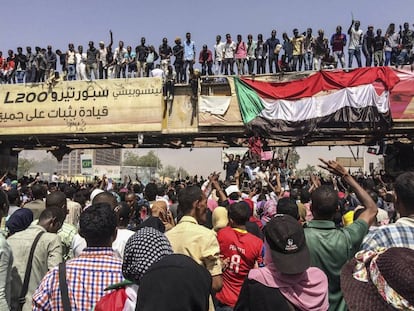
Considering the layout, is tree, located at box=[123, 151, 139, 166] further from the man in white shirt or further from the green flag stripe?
the man in white shirt

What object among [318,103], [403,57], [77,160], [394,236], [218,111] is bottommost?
[77,160]

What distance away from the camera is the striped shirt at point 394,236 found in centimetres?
250

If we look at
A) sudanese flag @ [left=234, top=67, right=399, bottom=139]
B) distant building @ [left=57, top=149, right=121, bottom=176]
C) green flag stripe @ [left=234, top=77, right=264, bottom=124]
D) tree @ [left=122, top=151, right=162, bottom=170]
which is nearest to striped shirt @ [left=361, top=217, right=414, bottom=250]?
sudanese flag @ [left=234, top=67, right=399, bottom=139]

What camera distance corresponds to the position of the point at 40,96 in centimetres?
1675

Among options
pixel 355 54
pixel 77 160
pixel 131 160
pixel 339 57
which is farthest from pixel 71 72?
pixel 131 160

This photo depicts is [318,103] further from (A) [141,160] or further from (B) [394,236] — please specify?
(A) [141,160]

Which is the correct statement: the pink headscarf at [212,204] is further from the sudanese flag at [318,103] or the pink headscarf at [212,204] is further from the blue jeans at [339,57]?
the blue jeans at [339,57]

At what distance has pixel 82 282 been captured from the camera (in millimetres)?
2414

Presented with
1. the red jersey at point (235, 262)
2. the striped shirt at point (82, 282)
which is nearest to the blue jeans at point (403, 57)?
the red jersey at point (235, 262)

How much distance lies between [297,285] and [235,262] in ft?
4.99

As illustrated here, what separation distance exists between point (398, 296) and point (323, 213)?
1.75m

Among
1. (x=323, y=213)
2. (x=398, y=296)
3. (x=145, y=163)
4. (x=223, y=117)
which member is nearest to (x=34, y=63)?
(x=223, y=117)

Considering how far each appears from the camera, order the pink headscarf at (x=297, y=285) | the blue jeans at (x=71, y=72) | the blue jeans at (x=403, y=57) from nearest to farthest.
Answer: the pink headscarf at (x=297, y=285), the blue jeans at (x=403, y=57), the blue jeans at (x=71, y=72)

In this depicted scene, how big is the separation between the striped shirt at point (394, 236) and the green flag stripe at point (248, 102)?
1214cm
